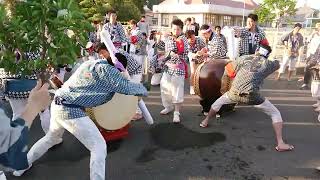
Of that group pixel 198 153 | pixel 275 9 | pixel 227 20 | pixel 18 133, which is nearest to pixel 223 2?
pixel 227 20

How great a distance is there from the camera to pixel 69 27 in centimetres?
211

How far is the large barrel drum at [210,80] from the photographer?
644cm

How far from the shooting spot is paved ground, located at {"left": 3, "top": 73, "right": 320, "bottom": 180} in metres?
4.55

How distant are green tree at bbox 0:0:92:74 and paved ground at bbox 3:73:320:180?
2546 millimetres

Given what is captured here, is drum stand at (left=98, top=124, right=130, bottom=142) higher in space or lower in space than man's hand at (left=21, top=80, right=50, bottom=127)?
lower

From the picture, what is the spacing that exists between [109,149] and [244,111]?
3.19m

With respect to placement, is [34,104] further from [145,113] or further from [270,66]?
[145,113]

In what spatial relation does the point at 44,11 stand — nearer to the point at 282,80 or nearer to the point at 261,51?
the point at 261,51

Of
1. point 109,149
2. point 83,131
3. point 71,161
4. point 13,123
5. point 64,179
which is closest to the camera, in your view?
point 13,123

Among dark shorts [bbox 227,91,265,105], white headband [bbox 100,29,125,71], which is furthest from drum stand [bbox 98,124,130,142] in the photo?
dark shorts [bbox 227,91,265,105]

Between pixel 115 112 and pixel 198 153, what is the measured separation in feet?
4.15

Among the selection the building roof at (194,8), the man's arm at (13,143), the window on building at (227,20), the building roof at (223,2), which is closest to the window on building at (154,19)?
the building roof at (223,2)

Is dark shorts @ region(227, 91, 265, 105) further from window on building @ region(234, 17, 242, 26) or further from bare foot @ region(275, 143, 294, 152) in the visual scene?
window on building @ region(234, 17, 242, 26)

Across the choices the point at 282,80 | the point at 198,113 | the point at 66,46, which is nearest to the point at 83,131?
the point at 66,46
